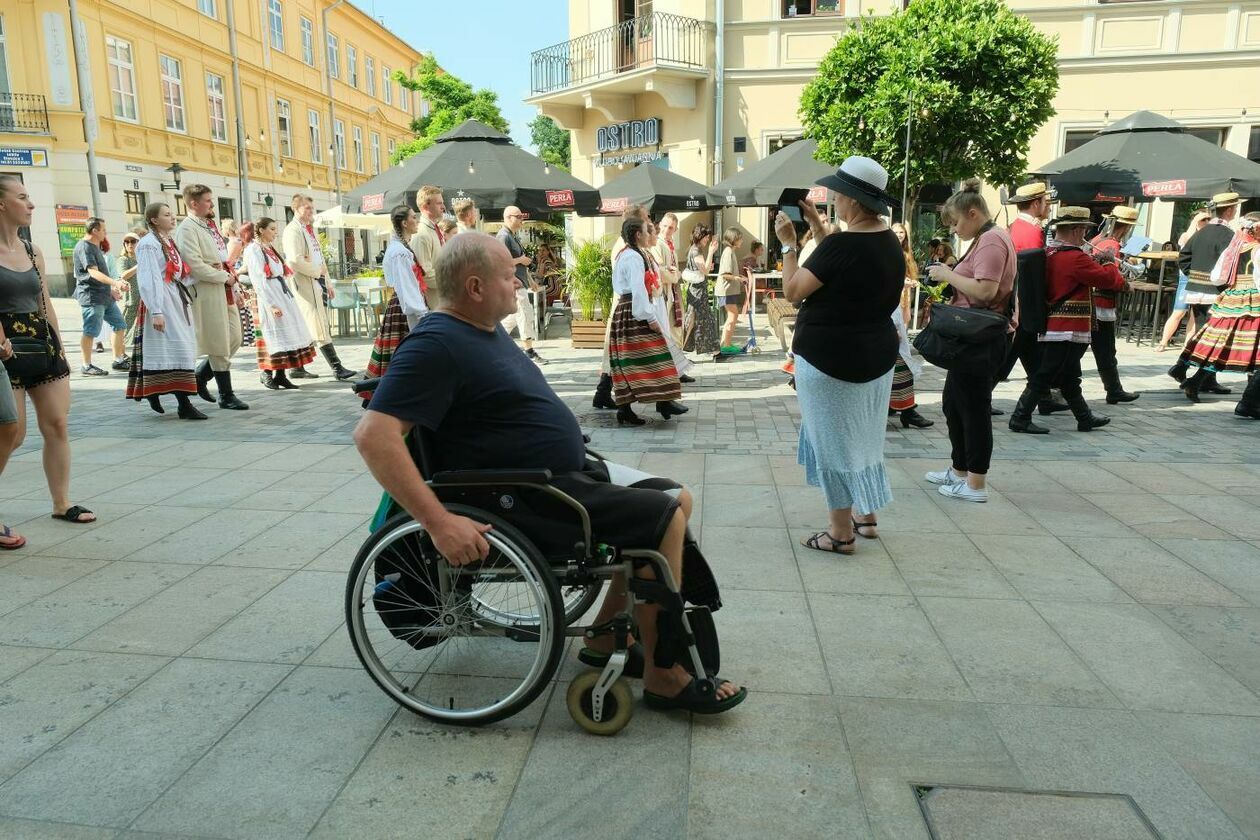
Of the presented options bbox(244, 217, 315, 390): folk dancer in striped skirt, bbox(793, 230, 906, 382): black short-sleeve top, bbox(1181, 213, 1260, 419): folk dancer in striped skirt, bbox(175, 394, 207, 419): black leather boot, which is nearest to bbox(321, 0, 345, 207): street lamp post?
bbox(244, 217, 315, 390): folk dancer in striped skirt

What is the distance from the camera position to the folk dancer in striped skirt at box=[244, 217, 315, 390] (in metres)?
8.88

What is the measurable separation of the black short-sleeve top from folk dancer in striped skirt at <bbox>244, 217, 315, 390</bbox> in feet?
21.7

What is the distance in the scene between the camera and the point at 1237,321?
25.2ft

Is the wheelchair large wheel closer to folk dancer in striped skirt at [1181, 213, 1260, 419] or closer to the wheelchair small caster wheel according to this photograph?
the wheelchair small caster wheel

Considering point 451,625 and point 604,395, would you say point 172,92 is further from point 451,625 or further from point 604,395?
point 451,625

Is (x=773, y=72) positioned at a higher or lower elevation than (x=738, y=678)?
higher

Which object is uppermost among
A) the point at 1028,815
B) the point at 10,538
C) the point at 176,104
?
the point at 176,104

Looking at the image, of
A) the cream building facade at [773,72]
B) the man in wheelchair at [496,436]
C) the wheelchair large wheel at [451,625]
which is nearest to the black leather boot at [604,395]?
the wheelchair large wheel at [451,625]

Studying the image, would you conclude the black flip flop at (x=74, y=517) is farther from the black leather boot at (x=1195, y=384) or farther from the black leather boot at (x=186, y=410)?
the black leather boot at (x=1195, y=384)

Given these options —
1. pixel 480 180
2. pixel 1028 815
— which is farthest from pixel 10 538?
pixel 480 180

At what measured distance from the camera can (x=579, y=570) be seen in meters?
2.58

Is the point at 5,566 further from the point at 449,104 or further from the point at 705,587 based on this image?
the point at 449,104

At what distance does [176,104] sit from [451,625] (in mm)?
32928

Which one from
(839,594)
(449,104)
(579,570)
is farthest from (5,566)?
(449,104)
